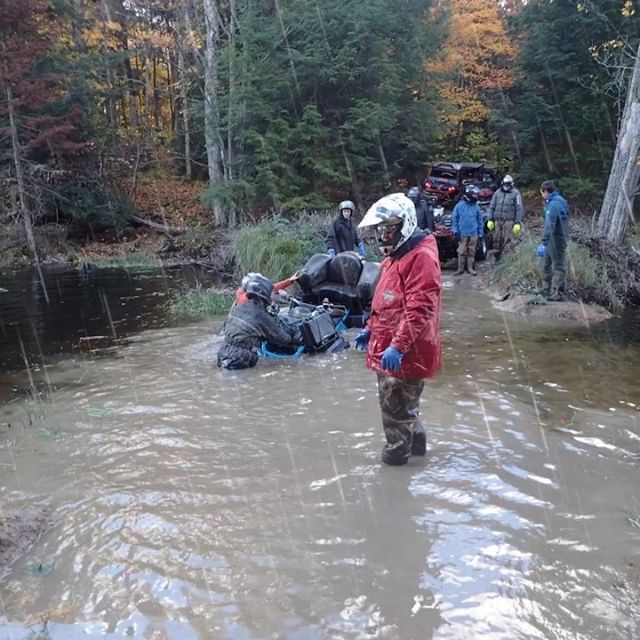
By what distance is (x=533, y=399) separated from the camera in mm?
6359

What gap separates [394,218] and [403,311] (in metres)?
0.61

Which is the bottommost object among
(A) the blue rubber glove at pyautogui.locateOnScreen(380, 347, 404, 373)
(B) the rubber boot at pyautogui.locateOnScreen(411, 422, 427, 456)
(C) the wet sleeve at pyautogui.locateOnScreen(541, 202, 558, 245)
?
(B) the rubber boot at pyautogui.locateOnScreen(411, 422, 427, 456)

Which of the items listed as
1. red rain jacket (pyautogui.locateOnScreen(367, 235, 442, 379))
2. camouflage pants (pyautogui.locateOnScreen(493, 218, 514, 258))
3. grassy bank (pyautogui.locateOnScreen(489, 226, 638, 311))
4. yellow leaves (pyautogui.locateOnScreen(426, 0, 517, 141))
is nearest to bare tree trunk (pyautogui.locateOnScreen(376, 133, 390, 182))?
yellow leaves (pyautogui.locateOnScreen(426, 0, 517, 141))

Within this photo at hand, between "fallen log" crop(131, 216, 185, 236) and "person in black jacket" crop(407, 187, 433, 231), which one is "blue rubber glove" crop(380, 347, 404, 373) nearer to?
"person in black jacket" crop(407, 187, 433, 231)

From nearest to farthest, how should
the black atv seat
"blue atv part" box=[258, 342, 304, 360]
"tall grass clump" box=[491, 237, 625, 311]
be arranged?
"blue atv part" box=[258, 342, 304, 360]
the black atv seat
"tall grass clump" box=[491, 237, 625, 311]

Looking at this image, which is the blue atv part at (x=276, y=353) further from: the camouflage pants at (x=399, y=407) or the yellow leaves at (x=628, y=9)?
the yellow leaves at (x=628, y=9)

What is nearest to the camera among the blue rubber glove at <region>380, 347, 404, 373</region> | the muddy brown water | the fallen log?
the muddy brown water

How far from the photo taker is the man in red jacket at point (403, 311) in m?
4.19

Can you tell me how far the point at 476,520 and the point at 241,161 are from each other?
1824 cm

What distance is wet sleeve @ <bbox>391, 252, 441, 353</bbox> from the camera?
4.18 meters

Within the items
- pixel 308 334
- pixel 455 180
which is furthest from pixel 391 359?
pixel 455 180

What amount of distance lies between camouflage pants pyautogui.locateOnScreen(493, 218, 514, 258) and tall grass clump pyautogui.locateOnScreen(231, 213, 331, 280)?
3753 millimetres

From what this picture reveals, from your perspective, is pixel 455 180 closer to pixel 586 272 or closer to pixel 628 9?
pixel 628 9

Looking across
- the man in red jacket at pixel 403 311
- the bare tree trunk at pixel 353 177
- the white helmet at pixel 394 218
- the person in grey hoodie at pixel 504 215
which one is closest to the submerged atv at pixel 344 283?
the man in red jacket at pixel 403 311
